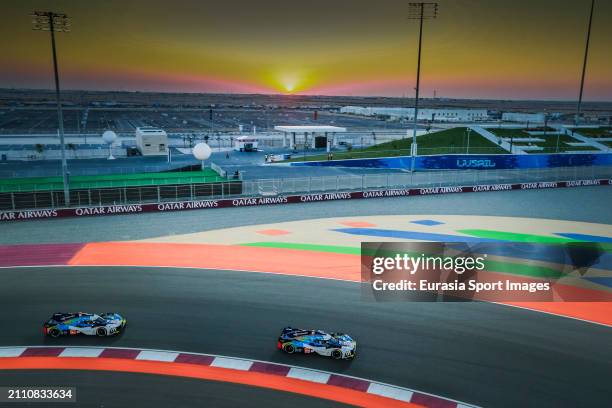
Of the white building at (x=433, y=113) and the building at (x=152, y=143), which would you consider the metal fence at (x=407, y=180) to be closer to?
the building at (x=152, y=143)

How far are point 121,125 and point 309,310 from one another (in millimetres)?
96481

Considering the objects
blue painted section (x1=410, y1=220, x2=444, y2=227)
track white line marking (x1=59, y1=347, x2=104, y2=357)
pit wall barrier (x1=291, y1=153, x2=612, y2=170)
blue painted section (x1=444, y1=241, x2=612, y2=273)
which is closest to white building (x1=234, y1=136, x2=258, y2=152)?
pit wall barrier (x1=291, y1=153, x2=612, y2=170)

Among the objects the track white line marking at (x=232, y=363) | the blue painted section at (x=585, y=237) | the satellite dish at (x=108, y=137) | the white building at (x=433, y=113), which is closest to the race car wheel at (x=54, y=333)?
the track white line marking at (x=232, y=363)

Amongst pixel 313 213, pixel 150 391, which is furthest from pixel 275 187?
pixel 150 391

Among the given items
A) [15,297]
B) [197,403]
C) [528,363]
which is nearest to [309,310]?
[197,403]

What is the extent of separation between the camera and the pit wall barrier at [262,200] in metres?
31.1

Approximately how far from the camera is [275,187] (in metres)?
38.1

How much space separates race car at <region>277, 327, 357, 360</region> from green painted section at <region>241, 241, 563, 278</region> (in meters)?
10.3

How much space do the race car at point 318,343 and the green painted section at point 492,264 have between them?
10.3m

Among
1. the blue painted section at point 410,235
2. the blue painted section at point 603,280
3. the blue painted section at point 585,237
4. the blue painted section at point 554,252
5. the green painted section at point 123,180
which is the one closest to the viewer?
the blue painted section at point 603,280

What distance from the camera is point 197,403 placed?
12148 mm

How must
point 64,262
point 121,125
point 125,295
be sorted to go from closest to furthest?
point 125,295
point 64,262
point 121,125

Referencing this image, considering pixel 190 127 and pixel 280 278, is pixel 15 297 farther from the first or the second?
pixel 190 127

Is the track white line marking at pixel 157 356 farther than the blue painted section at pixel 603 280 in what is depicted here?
No
